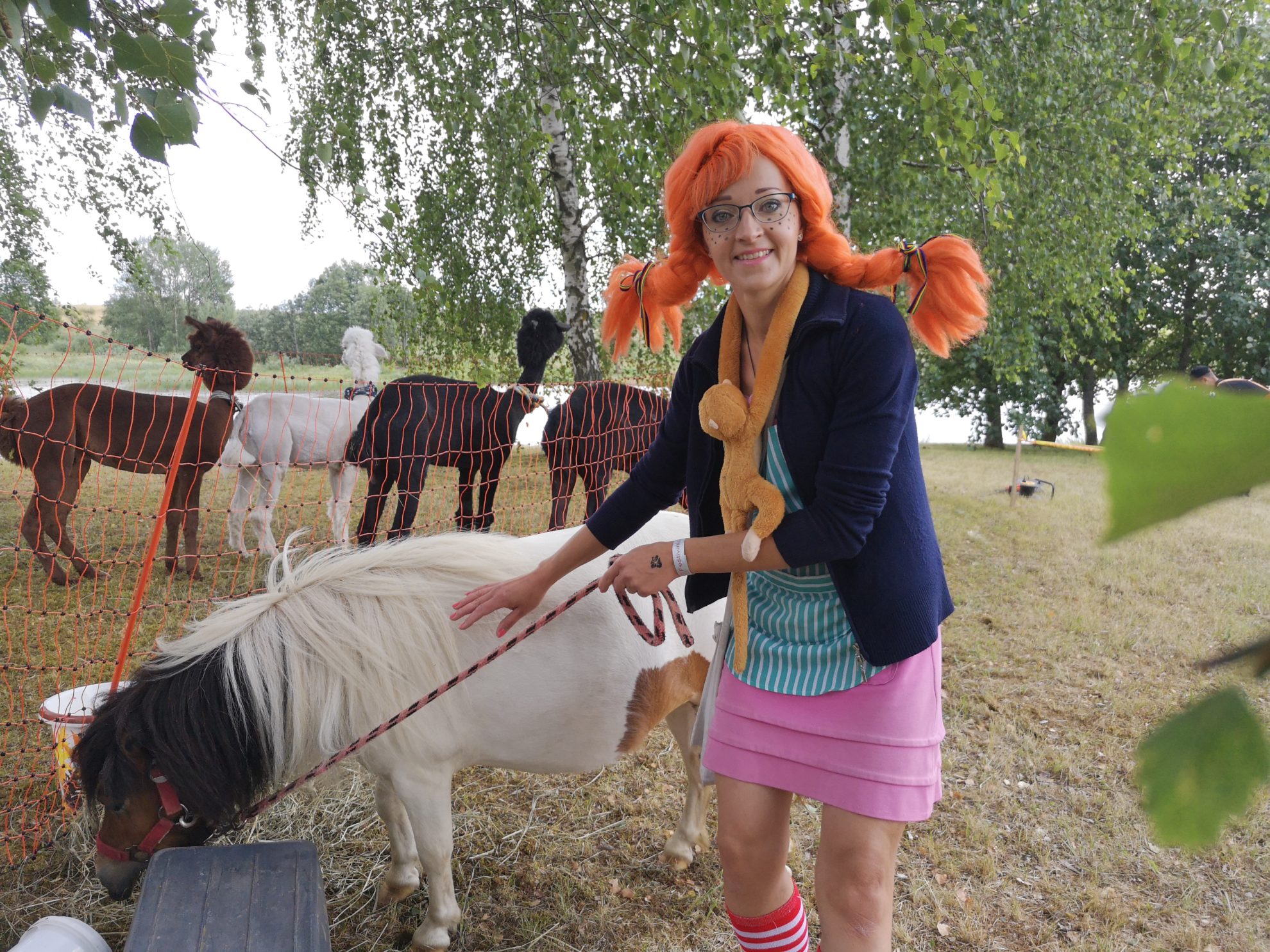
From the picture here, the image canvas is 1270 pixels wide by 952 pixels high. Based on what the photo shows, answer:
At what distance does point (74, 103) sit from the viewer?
168 centimetres

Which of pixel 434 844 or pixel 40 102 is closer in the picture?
pixel 40 102

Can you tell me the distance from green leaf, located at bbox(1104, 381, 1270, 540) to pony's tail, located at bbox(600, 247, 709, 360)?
61.7 inches

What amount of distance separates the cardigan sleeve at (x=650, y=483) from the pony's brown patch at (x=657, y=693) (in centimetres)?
54

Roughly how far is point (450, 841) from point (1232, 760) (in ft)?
7.19

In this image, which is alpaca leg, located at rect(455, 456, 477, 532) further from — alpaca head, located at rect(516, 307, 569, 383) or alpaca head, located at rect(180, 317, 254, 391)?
alpaca head, located at rect(180, 317, 254, 391)

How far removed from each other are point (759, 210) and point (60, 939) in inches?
83.2

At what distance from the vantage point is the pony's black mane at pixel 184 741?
70.6 inches

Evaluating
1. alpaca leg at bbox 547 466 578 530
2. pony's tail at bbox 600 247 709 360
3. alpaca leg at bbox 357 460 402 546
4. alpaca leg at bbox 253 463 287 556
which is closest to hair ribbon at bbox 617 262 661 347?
pony's tail at bbox 600 247 709 360

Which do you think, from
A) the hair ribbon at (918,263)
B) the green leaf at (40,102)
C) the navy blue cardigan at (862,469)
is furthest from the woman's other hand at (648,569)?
the green leaf at (40,102)

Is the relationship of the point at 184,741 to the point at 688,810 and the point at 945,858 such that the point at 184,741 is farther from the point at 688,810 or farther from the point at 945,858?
the point at 945,858

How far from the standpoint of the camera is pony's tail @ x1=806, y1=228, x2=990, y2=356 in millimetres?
1498

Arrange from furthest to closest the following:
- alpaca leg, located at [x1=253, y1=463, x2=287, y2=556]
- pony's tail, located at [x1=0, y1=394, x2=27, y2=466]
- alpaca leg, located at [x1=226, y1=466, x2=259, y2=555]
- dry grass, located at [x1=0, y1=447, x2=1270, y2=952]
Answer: alpaca leg, located at [x1=226, y1=466, x2=259, y2=555]
alpaca leg, located at [x1=253, y1=463, x2=287, y2=556]
pony's tail, located at [x1=0, y1=394, x2=27, y2=466]
dry grass, located at [x1=0, y1=447, x2=1270, y2=952]

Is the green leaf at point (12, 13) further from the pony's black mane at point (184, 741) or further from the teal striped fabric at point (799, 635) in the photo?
the teal striped fabric at point (799, 635)

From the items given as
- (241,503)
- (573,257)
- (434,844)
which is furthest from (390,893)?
(573,257)
